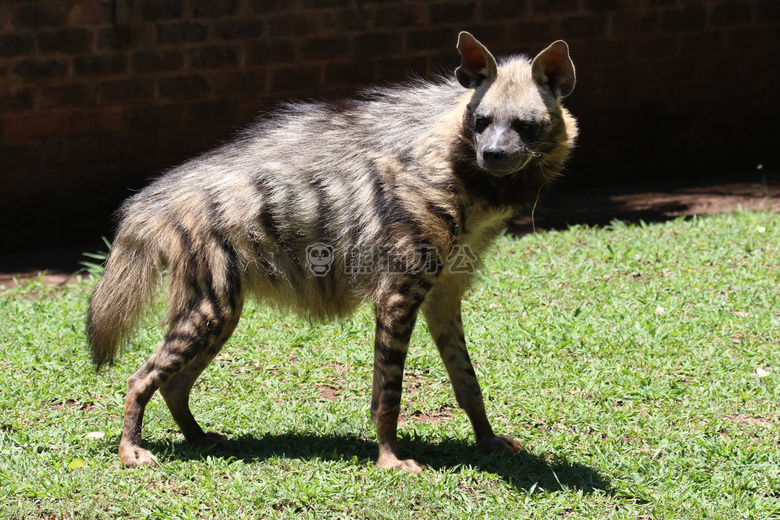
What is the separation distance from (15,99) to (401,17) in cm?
342

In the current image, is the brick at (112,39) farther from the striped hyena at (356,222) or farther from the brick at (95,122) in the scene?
the striped hyena at (356,222)

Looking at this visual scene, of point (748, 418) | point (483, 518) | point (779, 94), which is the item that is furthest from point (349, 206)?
point (779, 94)

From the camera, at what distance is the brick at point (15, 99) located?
23.3ft

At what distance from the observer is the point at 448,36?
8336 millimetres

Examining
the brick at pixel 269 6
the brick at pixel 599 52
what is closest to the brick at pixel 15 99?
the brick at pixel 269 6

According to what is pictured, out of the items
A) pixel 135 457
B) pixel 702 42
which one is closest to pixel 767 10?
pixel 702 42

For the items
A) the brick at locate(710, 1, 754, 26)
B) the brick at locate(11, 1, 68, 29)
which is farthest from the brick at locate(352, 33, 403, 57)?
the brick at locate(710, 1, 754, 26)

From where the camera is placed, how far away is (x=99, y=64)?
24.0 ft

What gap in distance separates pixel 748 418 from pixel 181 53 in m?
5.42

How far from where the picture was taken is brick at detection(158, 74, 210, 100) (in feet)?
24.9

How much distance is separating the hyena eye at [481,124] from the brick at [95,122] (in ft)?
15.3

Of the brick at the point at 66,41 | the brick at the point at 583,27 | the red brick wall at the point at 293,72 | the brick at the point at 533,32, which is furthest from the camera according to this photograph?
the brick at the point at 583,27

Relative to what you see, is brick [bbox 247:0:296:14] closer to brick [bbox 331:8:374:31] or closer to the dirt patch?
brick [bbox 331:8:374:31]

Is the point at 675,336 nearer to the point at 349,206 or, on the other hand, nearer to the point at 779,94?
the point at 349,206
